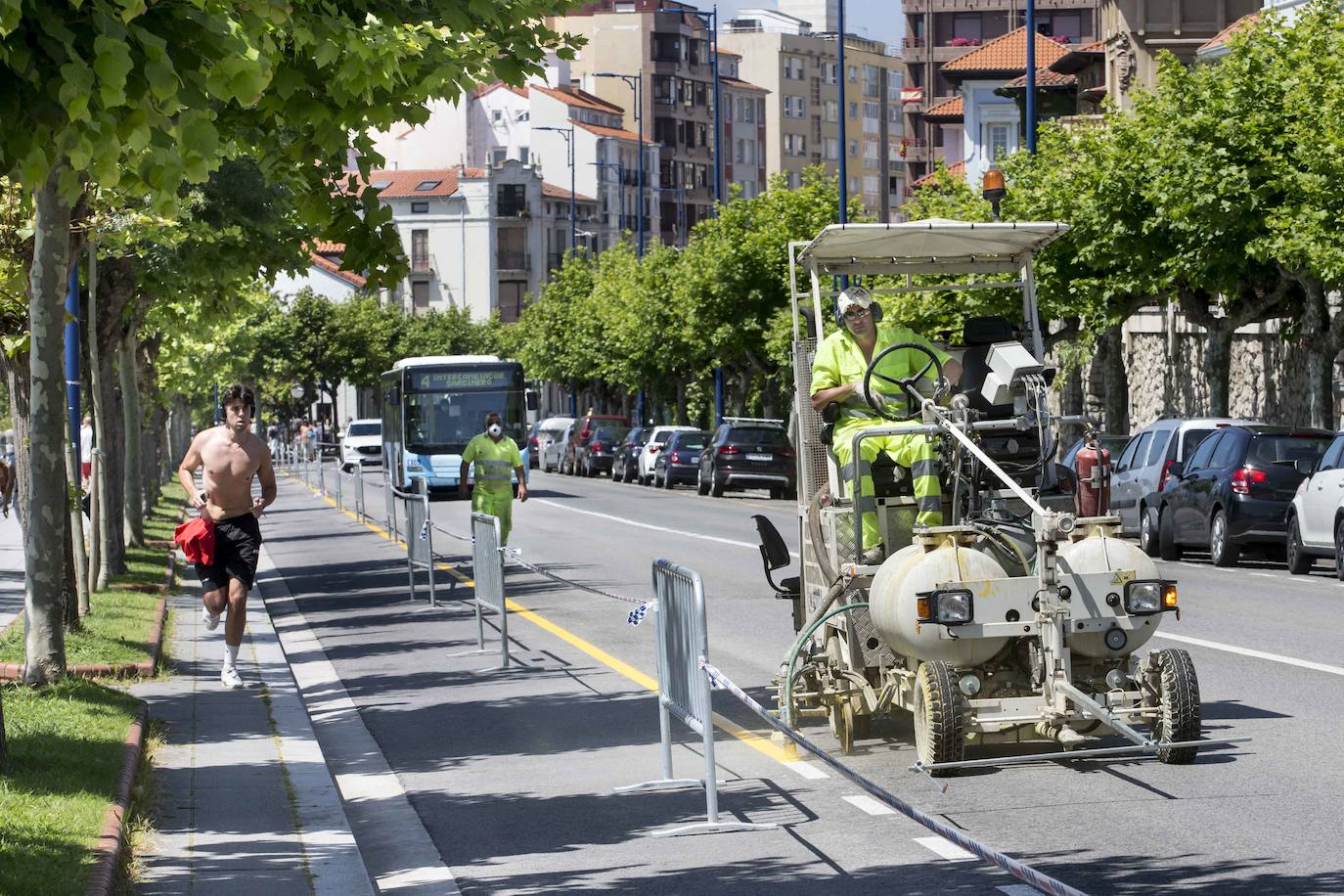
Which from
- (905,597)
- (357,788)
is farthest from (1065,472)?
(357,788)

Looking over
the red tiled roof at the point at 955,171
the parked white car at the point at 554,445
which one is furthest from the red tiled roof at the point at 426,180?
the red tiled roof at the point at 955,171

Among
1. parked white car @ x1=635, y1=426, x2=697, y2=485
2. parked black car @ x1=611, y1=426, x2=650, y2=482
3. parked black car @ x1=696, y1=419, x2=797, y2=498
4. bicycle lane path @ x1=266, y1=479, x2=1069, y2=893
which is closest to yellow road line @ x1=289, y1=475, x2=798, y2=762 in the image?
bicycle lane path @ x1=266, y1=479, x2=1069, y2=893

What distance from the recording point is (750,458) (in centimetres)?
4888

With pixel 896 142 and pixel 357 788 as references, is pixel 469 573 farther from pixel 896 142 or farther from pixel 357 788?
pixel 896 142

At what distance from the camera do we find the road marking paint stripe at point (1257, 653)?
45.5 feet

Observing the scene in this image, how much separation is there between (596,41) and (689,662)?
141 m

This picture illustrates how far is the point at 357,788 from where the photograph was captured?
10508 mm

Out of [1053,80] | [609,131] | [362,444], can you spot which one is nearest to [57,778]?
[1053,80]

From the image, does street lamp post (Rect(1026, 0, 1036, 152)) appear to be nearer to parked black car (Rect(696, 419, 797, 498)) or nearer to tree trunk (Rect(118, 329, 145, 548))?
parked black car (Rect(696, 419, 797, 498))

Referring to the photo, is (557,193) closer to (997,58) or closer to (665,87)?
(665,87)

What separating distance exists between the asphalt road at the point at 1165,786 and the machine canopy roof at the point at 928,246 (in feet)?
8.11

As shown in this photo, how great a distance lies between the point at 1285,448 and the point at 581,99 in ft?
388

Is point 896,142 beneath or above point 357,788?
above

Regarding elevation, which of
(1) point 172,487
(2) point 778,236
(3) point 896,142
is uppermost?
(3) point 896,142
